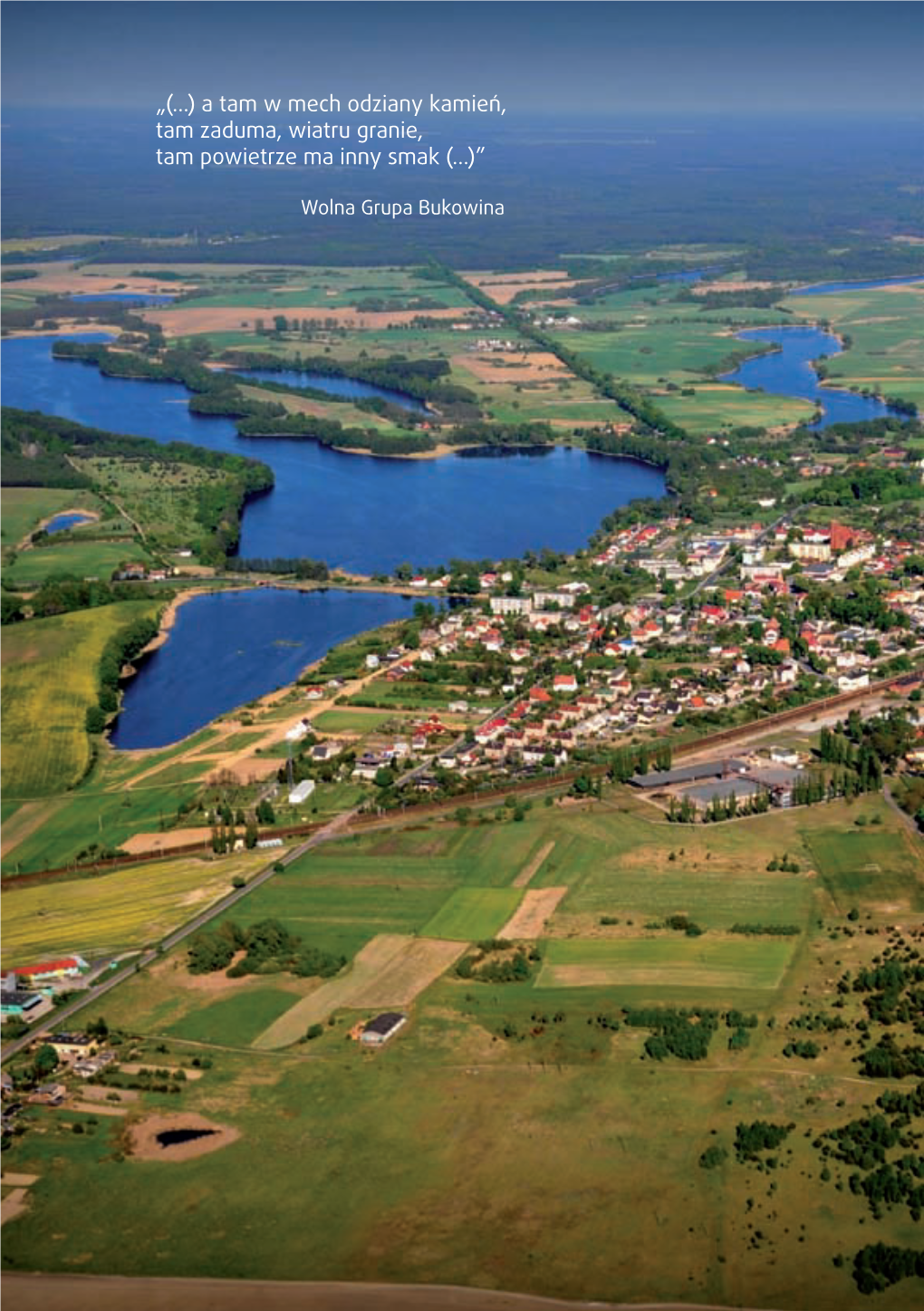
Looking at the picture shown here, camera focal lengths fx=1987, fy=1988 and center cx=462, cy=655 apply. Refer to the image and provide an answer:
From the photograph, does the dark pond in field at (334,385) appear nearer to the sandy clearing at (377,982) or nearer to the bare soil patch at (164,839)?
the bare soil patch at (164,839)

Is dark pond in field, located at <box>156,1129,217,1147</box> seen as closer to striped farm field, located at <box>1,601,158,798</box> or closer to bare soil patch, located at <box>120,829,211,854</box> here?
bare soil patch, located at <box>120,829,211,854</box>

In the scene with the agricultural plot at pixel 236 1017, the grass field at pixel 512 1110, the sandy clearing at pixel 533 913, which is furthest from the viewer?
the sandy clearing at pixel 533 913

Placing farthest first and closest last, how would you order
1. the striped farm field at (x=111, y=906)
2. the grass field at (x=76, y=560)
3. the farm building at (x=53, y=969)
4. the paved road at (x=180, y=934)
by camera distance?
the grass field at (x=76, y=560)
the striped farm field at (x=111, y=906)
the farm building at (x=53, y=969)
the paved road at (x=180, y=934)

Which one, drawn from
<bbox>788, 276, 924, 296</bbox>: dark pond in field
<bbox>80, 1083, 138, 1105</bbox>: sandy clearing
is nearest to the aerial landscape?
<bbox>80, 1083, 138, 1105</bbox>: sandy clearing

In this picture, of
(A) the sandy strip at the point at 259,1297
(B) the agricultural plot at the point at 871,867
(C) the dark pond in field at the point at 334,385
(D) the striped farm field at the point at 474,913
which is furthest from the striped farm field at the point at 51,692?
(C) the dark pond in field at the point at 334,385

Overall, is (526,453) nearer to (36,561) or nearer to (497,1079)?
(36,561)

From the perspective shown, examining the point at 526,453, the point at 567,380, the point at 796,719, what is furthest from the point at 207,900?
the point at 567,380
